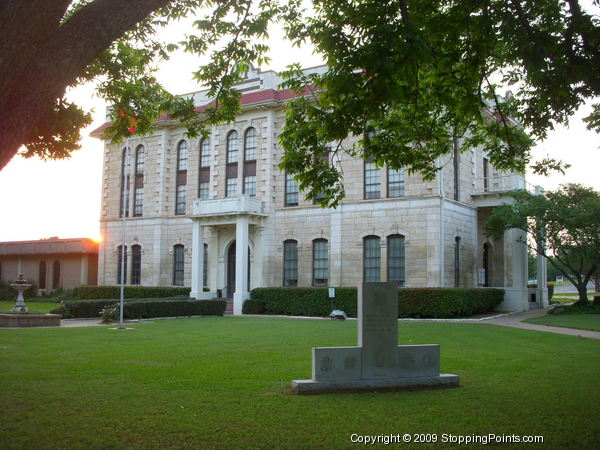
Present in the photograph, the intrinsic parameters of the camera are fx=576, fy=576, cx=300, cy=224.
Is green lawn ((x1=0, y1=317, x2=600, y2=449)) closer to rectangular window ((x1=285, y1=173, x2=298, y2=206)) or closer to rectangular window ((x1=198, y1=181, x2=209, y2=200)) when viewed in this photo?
rectangular window ((x1=285, y1=173, x2=298, y2=206))

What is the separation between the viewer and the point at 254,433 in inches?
273

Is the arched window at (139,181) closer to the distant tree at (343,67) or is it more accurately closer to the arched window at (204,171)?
the arched window at (204,171)

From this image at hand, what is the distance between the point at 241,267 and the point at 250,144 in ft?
28.4

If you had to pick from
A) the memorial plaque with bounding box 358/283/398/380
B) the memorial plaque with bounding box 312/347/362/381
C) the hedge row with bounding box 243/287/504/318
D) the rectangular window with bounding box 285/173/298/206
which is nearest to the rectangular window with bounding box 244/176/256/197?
the rectangular window with bounding box 285/173/298/206

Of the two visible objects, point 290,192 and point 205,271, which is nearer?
point 290,192

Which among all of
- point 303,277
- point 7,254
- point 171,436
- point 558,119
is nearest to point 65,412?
point 171,436

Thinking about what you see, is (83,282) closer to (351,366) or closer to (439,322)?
(439,322)

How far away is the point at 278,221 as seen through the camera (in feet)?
119

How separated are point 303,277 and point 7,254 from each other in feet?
104

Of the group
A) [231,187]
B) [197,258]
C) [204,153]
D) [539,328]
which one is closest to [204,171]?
[204,153]

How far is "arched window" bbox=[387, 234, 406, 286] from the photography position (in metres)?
32.4

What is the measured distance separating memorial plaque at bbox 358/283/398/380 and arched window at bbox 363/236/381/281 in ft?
76.5

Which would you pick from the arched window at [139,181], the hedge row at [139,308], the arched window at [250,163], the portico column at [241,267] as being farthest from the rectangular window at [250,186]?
the arched window at [139,181]

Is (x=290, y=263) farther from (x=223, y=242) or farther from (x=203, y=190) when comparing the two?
(x=203, y=190)
